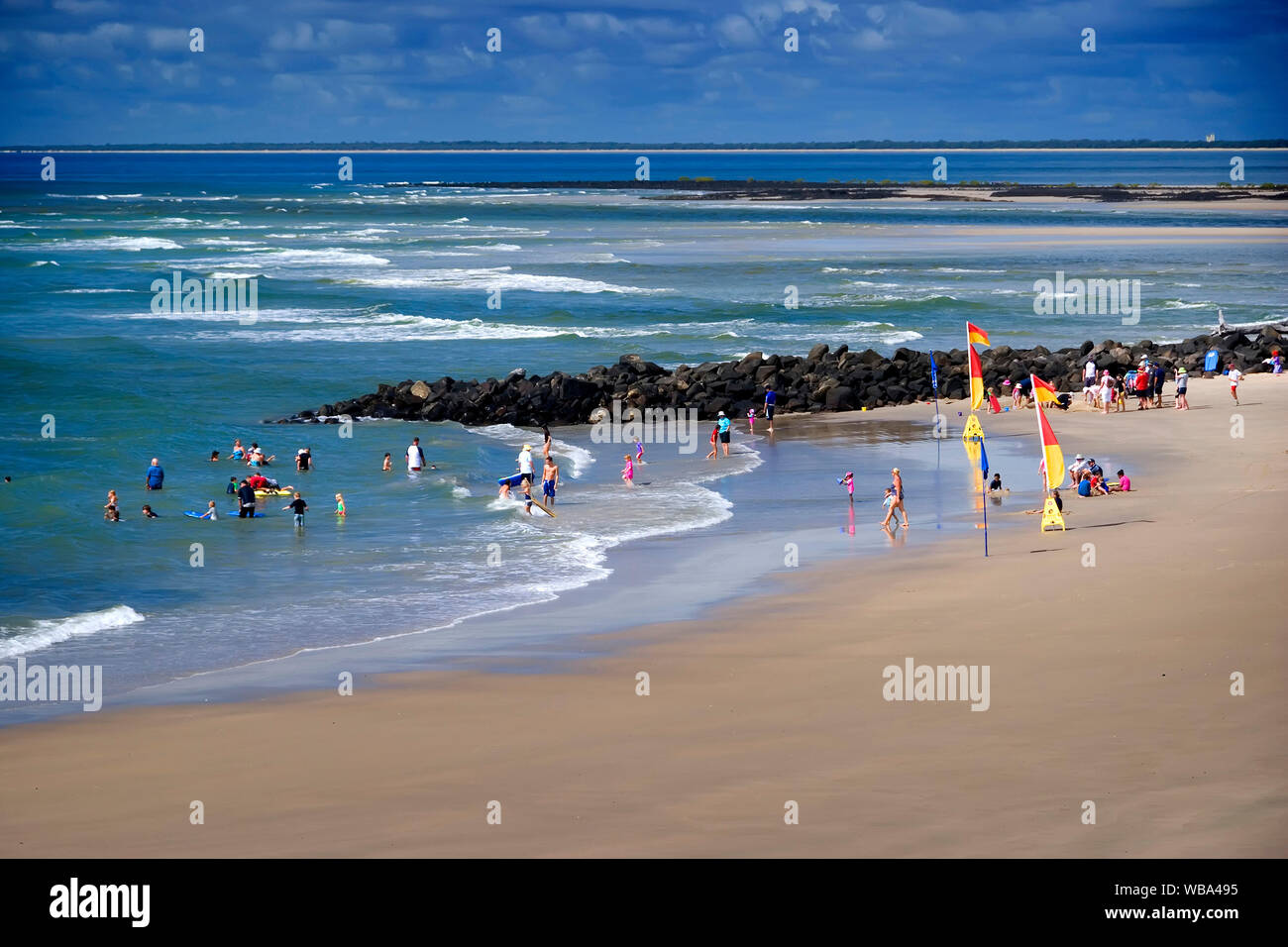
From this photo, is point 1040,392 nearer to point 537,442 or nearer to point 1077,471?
point 1077,471

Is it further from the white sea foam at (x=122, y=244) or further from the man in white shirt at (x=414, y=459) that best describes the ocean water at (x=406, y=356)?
the white sea foam at (x=122, y=244)

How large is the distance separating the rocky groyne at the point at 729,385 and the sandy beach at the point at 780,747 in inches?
780

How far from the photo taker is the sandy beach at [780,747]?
10.0 m

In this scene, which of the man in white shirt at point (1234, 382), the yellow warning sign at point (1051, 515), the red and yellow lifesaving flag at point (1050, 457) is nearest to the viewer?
the red and yellow lifesaving flag at point (1050, 457)

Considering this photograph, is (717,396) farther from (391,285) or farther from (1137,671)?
(391,285)

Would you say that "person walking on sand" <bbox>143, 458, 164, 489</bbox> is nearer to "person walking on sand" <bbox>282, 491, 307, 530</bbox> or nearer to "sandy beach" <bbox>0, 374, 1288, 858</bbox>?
"person walking on sand" <bbox>282, 491, 307, 530</bbox>

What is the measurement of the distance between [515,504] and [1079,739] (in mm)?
14676

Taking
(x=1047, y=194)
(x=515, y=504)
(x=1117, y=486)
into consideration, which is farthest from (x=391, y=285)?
(x=1047, y=194)

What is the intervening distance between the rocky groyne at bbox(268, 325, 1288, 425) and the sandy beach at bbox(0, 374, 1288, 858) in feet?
65.0

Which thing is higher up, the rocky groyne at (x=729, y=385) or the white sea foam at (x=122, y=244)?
the white sea foam at (x=122, y=244)

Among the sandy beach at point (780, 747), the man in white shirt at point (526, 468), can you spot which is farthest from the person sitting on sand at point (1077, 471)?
the man in white shirt at point (526, 468)

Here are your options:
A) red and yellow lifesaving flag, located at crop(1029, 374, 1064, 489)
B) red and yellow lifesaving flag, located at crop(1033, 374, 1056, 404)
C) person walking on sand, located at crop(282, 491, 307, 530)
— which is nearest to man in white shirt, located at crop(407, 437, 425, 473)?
person walking on sand, located at crop(282, 491, 307, 530)

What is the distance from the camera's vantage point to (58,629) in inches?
695

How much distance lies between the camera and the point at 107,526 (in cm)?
2397
